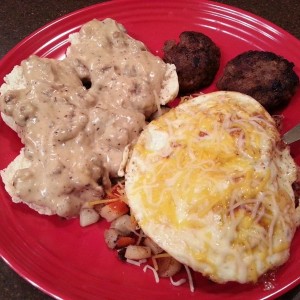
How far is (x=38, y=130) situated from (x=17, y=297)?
111 centimetres

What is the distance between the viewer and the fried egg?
229 centimetres

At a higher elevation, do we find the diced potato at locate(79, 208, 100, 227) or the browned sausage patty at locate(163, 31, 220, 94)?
the browned sausage patty at locate(163, 31, 220, 94)

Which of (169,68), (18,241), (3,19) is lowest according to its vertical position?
(18,241)

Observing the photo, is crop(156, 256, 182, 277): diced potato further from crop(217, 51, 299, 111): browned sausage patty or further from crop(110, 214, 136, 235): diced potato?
crop(217, 51, 299, 111): browned sausage patty

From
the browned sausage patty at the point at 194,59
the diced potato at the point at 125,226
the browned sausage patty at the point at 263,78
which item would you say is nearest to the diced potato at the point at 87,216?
the diced potato at the point at 125,226

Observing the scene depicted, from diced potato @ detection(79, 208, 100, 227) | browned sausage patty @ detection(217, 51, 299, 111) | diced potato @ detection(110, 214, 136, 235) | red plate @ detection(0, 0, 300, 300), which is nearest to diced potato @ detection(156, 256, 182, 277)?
red plate @ detection(0, 0, 300, 300)

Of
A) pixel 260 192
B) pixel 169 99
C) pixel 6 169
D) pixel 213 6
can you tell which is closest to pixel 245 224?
pixel 260 192

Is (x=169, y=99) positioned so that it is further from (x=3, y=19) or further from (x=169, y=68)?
(x=3, y=19)

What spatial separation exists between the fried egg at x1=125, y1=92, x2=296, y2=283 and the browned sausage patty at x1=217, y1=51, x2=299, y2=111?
428mm

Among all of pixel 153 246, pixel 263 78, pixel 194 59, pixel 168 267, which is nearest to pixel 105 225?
pixel 153 246

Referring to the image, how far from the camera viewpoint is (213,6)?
3.65 meters

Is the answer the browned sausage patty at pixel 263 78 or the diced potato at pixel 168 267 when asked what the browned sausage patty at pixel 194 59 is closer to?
the browned sausage patty at pixel 263 78

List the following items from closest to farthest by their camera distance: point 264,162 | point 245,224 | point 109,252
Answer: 1. point 245,224
2. point 264,162
3. point 109,252

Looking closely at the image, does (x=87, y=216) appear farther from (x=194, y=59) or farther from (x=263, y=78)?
(x=263, y=78)
